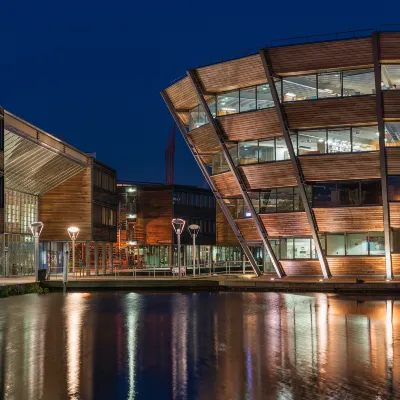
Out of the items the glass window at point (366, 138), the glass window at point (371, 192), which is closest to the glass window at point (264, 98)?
the glass window at point (366, 138)

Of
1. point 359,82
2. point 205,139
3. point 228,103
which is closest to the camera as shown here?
point 359,82

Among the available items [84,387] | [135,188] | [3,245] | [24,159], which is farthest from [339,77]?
[135,188]

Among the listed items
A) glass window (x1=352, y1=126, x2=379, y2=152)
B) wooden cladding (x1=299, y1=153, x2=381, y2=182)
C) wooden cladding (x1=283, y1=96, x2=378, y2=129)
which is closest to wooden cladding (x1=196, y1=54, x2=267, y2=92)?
wooden cladding (x1=283, y1=96, x2=378, y2=129)

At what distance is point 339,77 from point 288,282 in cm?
1180

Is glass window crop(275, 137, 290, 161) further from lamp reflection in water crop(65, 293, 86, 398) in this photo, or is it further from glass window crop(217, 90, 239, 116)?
lamp reflection in water crop(65, 293, 86, 398)

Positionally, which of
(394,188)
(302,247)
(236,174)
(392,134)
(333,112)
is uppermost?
(333,112)

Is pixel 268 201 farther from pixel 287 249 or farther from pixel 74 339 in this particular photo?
pixel 74 339

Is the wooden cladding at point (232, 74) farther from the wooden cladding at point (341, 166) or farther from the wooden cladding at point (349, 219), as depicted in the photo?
the wooden cladding at point (349, 219)

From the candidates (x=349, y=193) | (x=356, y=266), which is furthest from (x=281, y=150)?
(x=356, y=266)

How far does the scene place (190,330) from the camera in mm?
19062

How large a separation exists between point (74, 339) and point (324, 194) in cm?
2645

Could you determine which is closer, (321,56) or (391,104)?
(391,104)

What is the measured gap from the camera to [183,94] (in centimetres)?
4416

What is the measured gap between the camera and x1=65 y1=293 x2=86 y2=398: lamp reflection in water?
12.0 metres
